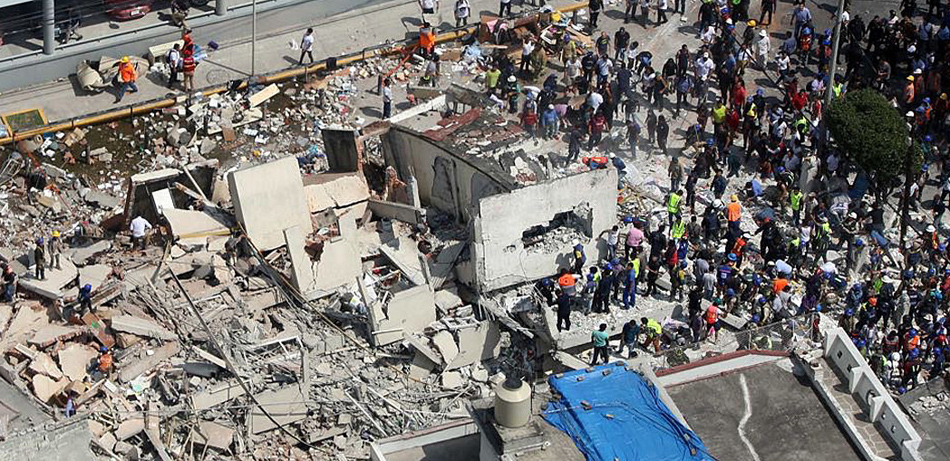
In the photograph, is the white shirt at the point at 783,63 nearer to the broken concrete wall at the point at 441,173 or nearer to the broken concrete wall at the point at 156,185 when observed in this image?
the broken concrete wall at the point at 441,173

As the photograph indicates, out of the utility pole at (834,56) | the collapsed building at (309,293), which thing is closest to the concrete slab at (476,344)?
the collapsed building at (309,293)

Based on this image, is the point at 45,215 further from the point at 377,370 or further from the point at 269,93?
the point at 377,370

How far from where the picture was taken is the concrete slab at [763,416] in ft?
80.6

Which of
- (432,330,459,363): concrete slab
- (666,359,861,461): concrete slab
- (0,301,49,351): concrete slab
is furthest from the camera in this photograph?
(432,330,459,363): concrete slab

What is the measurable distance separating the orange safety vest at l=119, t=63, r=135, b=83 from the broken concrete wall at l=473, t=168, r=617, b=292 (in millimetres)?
11315

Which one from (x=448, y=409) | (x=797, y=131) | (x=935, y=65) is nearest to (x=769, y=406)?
(x=448, y=409)

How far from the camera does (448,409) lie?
3272 centimetres

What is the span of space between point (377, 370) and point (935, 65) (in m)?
17.1

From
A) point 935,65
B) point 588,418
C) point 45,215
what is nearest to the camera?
point 588,418

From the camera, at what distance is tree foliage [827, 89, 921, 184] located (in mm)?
37062

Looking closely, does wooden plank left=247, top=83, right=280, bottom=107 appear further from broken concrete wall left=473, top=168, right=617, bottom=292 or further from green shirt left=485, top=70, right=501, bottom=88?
broken concrete wall left=473, top=168, right=617, bottom=292

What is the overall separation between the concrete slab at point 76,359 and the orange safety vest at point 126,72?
9.95m

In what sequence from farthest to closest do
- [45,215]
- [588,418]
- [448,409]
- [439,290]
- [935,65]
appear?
[935,65] → [45,215] → [439,290] → [448,409] → [588,418]

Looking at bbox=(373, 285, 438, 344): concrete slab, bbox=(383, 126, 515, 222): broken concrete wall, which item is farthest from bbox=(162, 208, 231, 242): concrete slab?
bbox=(373, 285, 438, 344): concrete slab
